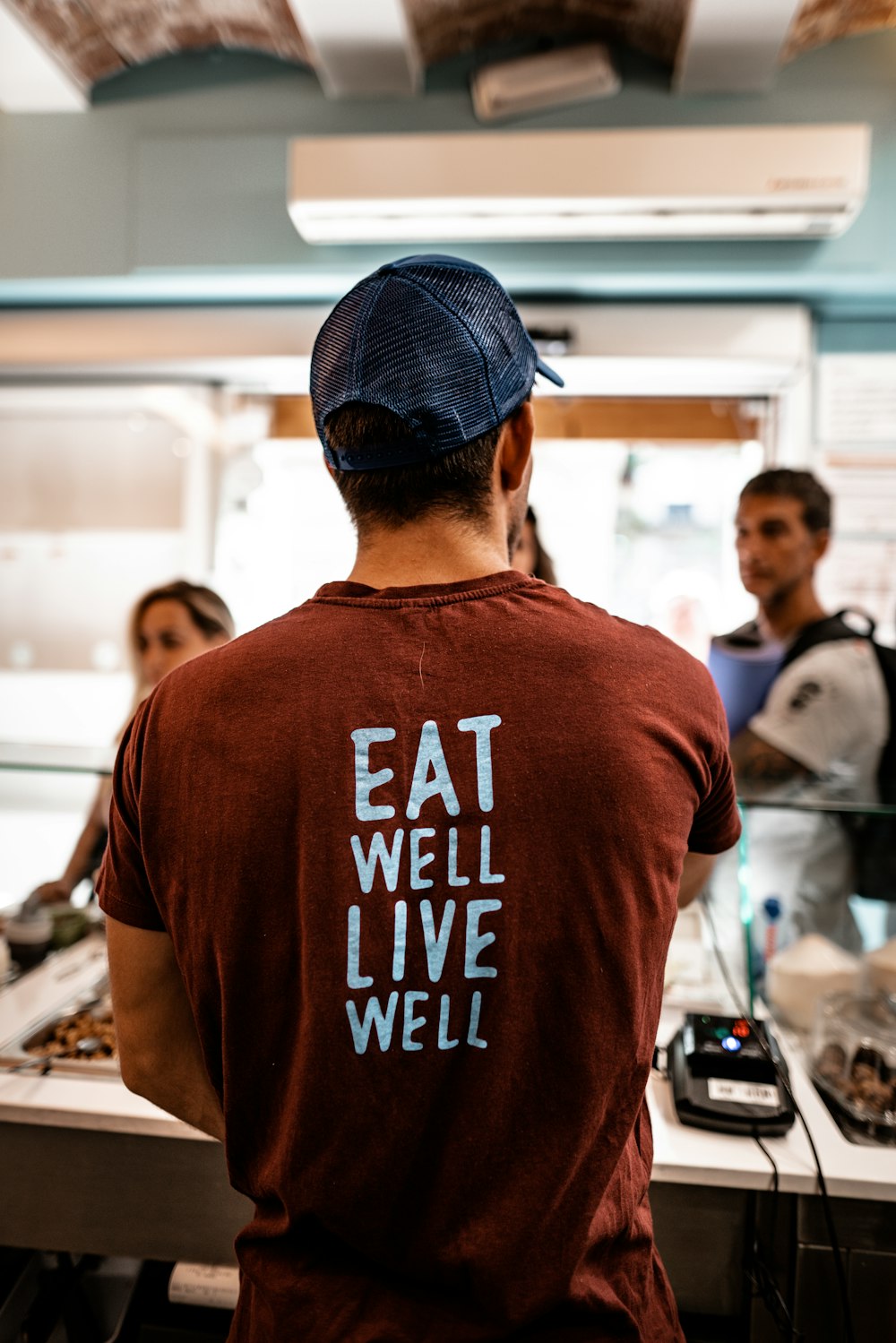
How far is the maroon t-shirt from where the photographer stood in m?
0.64

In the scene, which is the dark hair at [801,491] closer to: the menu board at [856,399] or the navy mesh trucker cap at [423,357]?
the menu board at [856,399]

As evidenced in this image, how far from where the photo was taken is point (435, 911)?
644 mm

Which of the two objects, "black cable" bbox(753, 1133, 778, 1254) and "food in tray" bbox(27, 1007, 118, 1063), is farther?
"food in tray" bbox(27, 1007, 118, 1063)

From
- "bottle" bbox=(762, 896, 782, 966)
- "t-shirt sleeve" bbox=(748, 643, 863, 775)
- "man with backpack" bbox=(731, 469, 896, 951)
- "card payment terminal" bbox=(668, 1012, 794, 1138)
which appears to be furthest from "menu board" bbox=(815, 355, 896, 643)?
"card payment terminal" bbox=(668, 1012, 794, 1138)

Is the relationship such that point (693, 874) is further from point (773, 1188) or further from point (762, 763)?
point (762, 763)

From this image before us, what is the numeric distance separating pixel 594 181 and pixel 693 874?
1.59 m

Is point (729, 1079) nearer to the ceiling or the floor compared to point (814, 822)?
nearer to the floor

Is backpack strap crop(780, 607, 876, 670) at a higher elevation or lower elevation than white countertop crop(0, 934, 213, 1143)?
higher

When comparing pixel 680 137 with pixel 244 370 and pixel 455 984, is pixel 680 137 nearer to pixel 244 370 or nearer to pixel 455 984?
pixel 244 370

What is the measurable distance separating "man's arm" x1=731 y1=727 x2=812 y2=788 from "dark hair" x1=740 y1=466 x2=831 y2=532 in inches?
25.8

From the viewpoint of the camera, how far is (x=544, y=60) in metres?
2.01

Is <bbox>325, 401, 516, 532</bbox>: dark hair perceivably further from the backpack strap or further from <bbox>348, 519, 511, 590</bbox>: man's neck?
the backpack strap

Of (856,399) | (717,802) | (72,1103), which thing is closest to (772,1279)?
(717,802)

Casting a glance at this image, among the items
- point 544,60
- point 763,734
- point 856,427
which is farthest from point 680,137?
point 763,734
